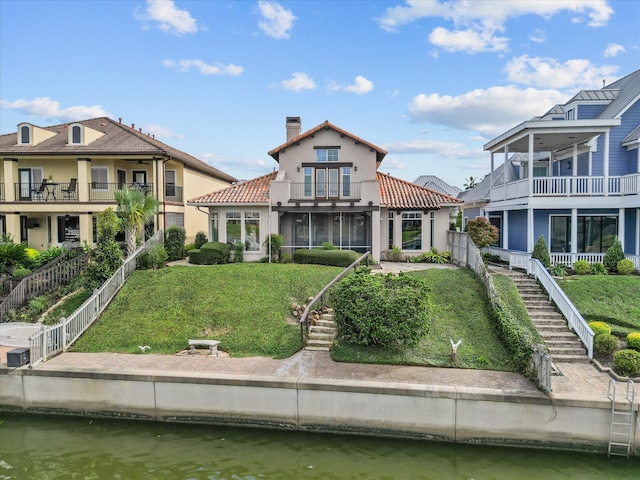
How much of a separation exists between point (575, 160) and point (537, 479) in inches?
678

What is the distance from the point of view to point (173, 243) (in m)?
24.4

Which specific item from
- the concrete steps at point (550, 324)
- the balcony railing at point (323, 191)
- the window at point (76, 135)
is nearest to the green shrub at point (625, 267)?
the concrete steps at point (550, 324)

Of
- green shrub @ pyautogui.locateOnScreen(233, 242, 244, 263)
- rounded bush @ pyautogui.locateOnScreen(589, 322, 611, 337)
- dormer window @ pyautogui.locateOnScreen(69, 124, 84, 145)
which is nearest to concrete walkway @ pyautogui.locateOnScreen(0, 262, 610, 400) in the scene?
rounded bush @ pyautogui.locateOnScreen(589, 322, 611, 337)

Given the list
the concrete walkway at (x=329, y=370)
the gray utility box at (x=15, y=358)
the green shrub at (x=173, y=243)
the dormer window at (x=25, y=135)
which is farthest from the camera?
the dormer window at (x=25, y=135)

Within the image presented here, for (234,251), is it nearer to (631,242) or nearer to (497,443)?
(497,443)

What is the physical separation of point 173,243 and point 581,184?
20483mm

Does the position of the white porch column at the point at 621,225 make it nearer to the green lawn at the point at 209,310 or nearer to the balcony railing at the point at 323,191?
the balcony railing at the point at 323,191

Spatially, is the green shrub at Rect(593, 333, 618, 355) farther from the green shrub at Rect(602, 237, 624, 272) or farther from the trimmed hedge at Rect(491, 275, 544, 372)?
the green shrub at Rect(602, 237, 624, 272)

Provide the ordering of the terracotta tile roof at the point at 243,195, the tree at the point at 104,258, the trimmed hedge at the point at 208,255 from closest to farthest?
the tree at the point at 104,258, the trimmed hedge at the point at 208,255, the terracotta tile roof at the point at 243,195

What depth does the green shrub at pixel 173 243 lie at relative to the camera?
2420 cm

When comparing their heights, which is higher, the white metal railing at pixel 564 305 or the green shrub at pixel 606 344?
the white metal railing at pixel 564 305

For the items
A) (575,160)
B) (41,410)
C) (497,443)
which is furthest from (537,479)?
(575,160)

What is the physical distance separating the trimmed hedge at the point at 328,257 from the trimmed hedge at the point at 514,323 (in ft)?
22.4

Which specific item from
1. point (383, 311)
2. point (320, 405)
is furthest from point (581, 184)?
point (320, 405)
